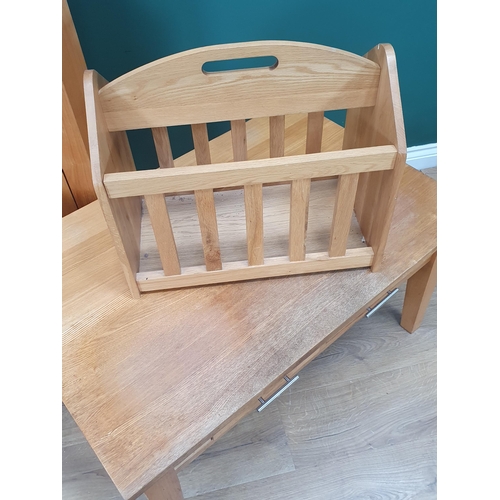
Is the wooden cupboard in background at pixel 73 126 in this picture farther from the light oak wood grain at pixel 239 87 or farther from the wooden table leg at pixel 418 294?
the wooden table leg at pixel 418 294

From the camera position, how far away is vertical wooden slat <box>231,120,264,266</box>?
65cm

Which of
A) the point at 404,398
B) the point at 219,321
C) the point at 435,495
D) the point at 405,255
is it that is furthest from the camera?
the point at 404,398

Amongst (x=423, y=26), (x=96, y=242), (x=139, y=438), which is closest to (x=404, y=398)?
(x=139, y=438)

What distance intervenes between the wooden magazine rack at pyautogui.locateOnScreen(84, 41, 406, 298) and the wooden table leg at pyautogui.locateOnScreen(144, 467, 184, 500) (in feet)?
1.02

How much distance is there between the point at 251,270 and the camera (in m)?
0.78

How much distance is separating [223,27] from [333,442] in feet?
3.50

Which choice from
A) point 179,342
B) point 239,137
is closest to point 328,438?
point 179,342

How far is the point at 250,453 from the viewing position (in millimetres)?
1063

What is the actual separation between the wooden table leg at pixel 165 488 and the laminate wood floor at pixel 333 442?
336mm

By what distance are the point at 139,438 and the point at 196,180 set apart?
395mm

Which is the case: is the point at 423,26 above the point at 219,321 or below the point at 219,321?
above

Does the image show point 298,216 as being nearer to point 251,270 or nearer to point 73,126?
point 251,270

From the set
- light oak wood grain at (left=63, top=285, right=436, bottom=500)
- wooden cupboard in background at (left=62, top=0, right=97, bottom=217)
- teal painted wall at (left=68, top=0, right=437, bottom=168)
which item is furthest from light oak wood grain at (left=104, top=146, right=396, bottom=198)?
light oak wood grain at (left=63, top=285, right=436, bottom=500)

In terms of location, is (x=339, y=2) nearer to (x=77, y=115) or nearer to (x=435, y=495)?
(x=77, y=115)
